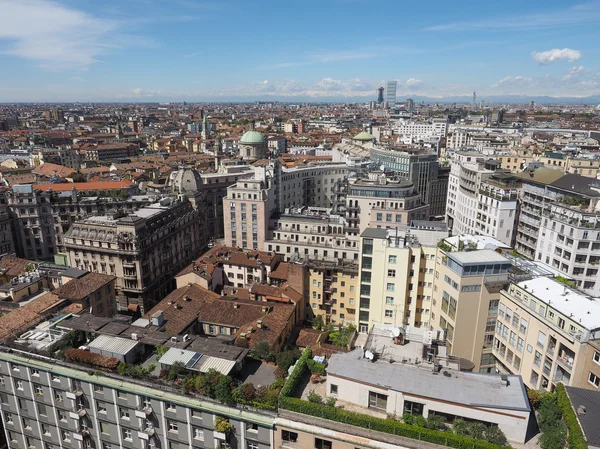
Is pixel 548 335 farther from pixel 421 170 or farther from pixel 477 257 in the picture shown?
pixel 421 170

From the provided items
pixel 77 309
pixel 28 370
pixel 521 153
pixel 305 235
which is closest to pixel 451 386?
pixel 28 370

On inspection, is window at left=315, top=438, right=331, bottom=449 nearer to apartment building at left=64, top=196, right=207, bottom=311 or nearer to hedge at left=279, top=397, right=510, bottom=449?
hedge at left=279, top=397, right=510, bottom=449

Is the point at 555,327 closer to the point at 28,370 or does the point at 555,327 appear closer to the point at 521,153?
the point at 28,370

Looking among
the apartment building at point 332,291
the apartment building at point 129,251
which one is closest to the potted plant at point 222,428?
the apartment building at point 332,291

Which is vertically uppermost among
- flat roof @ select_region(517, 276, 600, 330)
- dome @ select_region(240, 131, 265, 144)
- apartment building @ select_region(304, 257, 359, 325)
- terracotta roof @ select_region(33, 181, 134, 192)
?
dome @ select_region(240, 131, 265, 144)

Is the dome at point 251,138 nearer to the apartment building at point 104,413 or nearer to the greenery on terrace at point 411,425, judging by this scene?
the apartment building at point 104,413

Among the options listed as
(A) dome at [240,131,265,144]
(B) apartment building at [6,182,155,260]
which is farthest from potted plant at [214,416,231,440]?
(A) dome at [240,131,265,144]
